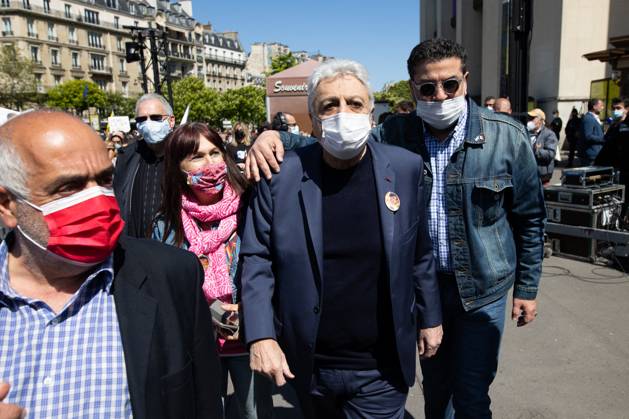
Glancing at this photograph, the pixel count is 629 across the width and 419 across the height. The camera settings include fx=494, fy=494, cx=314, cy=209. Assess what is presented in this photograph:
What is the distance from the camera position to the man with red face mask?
1.41m

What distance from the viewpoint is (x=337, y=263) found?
1984 millimetres

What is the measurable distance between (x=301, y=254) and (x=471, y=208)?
945 mm

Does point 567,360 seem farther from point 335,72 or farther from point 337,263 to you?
point 335,72

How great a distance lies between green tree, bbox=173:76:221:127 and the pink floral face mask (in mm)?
57837

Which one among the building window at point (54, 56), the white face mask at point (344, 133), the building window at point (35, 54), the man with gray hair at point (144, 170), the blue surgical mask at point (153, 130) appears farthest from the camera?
the building window at point (54, 56)

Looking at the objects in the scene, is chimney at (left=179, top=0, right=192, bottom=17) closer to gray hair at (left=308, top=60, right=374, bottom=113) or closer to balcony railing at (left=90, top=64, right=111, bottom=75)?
balcony railing at (left=90, top=64, right=111, bottom=75)

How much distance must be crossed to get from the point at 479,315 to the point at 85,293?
1.80m

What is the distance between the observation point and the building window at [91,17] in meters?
69.4

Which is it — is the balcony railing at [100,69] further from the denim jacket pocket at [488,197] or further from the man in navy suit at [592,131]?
the denim jacket pocket at [488,197]

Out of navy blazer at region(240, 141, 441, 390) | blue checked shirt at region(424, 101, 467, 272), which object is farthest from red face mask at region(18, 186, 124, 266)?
blue checked shirt at region(424, 101, 467, 272)

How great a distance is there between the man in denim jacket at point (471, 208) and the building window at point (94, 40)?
77890 millimetres

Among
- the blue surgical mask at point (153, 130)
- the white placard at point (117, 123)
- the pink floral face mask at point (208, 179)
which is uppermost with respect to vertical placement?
the white placard at point (117, 123)

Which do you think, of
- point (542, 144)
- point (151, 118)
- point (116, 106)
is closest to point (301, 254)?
point (151, 118)

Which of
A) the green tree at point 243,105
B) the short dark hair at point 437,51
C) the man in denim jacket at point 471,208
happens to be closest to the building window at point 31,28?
the green tree at point 243,105
